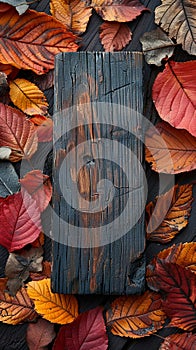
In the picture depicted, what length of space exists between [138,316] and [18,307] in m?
0.33

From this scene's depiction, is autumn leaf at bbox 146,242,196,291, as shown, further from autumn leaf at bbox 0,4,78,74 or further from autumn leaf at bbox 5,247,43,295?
autumn leaf at bbox 0,4,78,74

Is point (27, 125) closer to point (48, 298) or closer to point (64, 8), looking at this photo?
point (64, 8)

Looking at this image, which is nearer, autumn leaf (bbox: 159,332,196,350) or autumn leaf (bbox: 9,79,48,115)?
autumn leaf (bbox: 159,332,196,350)

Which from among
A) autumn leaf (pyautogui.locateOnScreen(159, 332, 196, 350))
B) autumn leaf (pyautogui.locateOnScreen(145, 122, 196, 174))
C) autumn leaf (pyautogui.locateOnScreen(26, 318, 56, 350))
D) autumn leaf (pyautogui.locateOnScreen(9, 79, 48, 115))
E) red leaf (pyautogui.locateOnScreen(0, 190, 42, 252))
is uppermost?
autumn leaf (pyautogui.locateOnScreen(9, 79, 48, 115))

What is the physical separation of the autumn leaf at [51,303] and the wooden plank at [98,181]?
42 millimetres

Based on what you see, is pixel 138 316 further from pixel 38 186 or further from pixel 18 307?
pixel 38 186

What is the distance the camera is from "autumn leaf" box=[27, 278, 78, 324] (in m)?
1.79

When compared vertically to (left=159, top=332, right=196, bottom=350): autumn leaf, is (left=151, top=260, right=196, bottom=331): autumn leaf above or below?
above

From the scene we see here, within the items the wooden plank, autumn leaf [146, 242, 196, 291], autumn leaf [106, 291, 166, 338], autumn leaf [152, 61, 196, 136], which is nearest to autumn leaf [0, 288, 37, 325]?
the wooden plank

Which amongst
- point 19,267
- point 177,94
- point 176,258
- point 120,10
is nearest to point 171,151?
point 177,94

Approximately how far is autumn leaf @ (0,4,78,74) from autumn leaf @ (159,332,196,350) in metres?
0.82

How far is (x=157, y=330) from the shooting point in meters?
1.80

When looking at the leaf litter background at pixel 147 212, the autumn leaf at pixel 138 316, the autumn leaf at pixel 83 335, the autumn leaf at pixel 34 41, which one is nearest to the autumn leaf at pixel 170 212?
the leaf litter background at pixel 147 212

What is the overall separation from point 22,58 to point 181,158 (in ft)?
1.73
